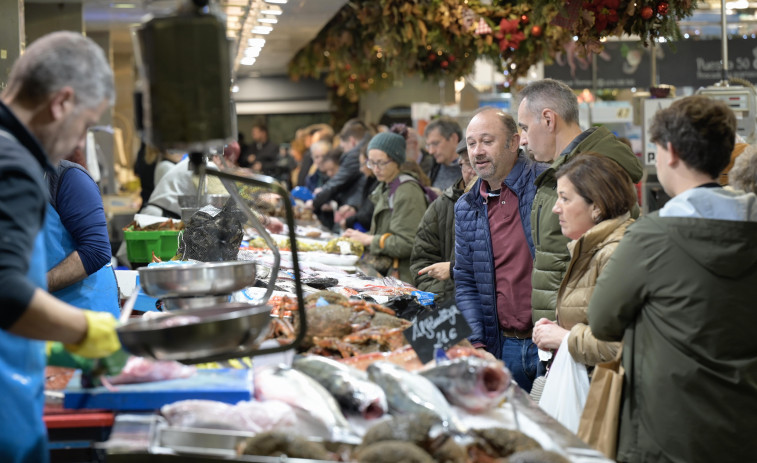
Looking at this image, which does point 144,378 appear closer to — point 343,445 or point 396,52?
point 343,445

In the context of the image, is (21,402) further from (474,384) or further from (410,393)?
(474,384)

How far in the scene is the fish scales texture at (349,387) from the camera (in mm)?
2539

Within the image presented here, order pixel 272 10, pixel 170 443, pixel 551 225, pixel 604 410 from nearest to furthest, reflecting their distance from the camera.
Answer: pixel 170 443 → pixel 604 410 → pixel 551 225 → pixel 272 10

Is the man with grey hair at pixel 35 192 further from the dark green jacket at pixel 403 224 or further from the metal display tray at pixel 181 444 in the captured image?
the dark green jacket at pixel 403 224

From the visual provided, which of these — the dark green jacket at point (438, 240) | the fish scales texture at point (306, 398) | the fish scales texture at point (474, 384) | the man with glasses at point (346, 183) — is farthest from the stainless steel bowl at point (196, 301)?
the man with glasses at point (346, 183)

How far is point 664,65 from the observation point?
1403cm

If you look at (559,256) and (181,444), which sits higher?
(559,256)

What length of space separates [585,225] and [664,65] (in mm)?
11024

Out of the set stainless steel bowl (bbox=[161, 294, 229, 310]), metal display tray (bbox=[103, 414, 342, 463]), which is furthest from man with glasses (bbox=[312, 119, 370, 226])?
metal display tray (bbox=[103, 414, 342, 463])

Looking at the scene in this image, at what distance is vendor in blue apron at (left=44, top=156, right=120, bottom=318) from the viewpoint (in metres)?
4.10

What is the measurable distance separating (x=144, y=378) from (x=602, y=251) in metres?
1.92

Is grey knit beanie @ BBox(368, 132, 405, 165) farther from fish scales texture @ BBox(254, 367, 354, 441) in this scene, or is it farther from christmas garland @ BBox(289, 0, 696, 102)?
fish scales texture @ BBox(254, 367, 354, 441)

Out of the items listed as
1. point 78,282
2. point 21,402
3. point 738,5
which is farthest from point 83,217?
point 738,5

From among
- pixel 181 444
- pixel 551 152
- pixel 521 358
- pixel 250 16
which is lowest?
pixel 521 358
